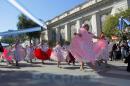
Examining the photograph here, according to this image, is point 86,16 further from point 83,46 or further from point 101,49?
point 83,46

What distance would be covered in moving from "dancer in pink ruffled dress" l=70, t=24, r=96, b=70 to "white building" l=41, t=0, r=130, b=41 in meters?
33.2

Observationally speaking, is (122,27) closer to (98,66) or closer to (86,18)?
(98,66)

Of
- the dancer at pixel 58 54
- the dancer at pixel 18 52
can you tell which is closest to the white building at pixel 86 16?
the dancer at pixel 18 52

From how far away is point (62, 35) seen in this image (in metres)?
83.2

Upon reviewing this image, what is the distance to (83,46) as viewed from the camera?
12836 mm

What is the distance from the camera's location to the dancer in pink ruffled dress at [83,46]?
12750 millimetres

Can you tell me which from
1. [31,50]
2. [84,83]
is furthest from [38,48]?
[84,83]

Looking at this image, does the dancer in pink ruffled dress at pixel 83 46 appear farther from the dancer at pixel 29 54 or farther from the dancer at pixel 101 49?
the dancer at pixel 29 54

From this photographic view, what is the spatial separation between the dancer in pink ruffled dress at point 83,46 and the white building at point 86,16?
109 feet

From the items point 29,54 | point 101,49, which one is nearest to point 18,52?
point 29,54

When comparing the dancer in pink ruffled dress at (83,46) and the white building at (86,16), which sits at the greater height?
the white building at (86,16)

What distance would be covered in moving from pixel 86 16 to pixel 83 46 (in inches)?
2053

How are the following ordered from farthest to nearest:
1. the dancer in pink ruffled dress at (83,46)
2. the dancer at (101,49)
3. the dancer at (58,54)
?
1. the dancer at (58,54)
2. the dancer at (101,49)
3. the dancer in pink ruffled dress at (83,46)

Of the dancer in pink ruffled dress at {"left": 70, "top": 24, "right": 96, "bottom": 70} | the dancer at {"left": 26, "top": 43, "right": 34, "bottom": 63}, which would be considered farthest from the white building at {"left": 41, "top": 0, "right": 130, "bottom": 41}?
the dancer in pink ruffled dress at {"left": 70, "top": 24, "right": 96, "bottom": 70}
